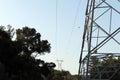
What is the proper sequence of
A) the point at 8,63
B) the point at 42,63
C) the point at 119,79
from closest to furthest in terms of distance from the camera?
the point at 119,79
the point at 8,63
the point at 42,63

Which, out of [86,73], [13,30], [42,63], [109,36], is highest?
[13,30]

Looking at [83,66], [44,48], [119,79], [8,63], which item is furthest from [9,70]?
[83,66]

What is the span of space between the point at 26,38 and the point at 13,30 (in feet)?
16.8

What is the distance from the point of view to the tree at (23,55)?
5589 centimetres

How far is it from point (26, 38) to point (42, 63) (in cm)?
790

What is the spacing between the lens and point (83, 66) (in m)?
22.3

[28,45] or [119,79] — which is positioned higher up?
[28,45]

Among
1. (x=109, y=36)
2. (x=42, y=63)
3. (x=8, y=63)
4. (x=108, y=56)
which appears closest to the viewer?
(x=109, y=36)

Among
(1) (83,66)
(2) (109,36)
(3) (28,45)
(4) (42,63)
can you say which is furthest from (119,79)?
(3) (28,45)

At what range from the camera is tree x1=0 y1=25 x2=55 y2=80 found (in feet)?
183

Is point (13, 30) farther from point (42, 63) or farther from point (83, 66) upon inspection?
point (83, 66)

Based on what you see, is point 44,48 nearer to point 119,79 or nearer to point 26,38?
point 26,38

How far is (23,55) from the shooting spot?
226ft

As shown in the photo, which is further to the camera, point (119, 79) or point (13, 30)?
point (13, 30)
